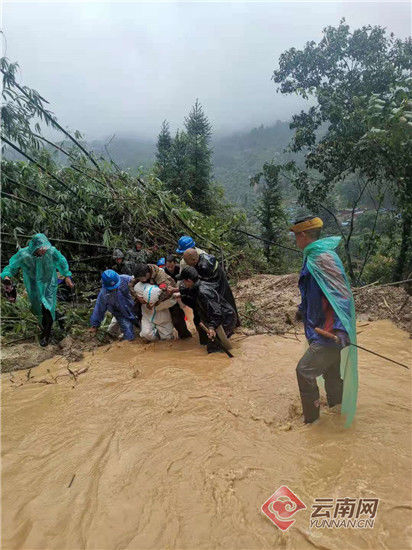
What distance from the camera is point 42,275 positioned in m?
4.87

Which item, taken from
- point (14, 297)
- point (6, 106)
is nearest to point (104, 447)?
point (14, 297)

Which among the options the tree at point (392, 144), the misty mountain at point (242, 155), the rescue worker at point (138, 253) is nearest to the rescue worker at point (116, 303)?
the rescue worker at point (138, 253)

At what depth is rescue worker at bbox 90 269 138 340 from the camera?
4863 mm

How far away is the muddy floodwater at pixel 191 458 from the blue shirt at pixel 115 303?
1088mm

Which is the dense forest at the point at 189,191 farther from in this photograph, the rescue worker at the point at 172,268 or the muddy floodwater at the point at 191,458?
the muddy floodwater at the point at 191,458

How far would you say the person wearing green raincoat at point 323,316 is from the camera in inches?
96.8

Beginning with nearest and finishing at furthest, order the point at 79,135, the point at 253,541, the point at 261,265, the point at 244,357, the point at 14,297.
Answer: the point at 253,541, the point at 244,357, the point at 14,297, the point at 79,135, the point at 261,265

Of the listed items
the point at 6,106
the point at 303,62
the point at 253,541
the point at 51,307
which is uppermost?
the point at 303,62

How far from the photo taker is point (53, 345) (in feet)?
16.2

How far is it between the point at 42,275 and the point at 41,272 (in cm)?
5

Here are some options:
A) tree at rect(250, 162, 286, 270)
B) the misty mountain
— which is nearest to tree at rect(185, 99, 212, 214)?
tree at rect(250, 162, 286, 270)

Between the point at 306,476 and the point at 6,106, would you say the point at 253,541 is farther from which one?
the point at 6,106

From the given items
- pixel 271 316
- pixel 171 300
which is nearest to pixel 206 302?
pixel 171 300

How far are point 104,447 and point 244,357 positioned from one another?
7.09 feet
